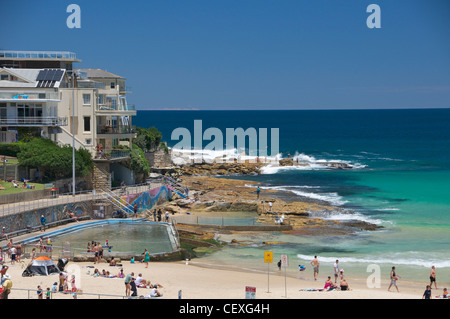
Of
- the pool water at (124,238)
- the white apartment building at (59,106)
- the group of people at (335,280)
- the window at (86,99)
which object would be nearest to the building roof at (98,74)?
the white apartment building at (59,106)

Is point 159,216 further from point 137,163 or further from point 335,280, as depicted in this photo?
point 335,280

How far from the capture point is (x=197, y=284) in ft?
98.7

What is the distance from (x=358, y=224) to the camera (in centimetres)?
4728

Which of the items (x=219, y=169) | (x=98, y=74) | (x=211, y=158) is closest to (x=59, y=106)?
(x=98, y=74)

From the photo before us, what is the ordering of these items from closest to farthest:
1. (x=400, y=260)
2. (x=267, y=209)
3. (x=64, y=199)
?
(x=400, y=260)
(x=64, y=199)
(x=267, y=209)

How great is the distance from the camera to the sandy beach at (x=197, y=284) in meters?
→ 27.2

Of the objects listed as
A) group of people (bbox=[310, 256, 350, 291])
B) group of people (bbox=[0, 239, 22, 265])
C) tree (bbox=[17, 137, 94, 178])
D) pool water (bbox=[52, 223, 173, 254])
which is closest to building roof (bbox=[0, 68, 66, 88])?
tree (bbox=[17, 137, 94, 178])

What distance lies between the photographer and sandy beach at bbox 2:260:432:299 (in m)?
27.2

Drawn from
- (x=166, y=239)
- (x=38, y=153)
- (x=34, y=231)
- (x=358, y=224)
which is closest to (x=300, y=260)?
(x=166, y=239)

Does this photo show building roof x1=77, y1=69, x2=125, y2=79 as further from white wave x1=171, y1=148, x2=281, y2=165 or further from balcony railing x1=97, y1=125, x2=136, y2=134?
white wave x1=171, y1=148, x2=281, y2=165

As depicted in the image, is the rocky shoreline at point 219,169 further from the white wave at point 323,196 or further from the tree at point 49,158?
the tree at point 49,158

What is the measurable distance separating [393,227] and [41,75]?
2817 centimetres

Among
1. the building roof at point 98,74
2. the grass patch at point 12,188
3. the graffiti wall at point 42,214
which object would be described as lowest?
the graffiti wall at point 42,214

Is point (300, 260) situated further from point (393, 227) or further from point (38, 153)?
point (38, 153)
